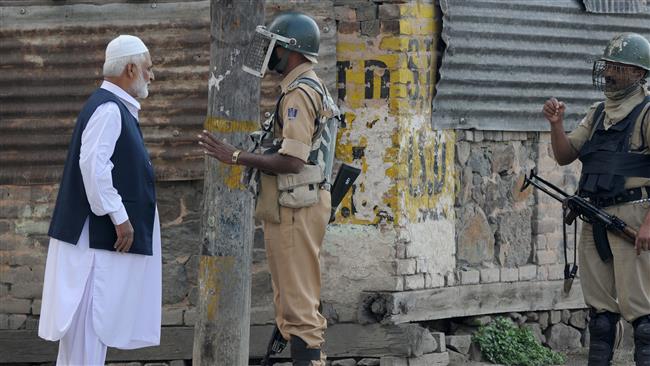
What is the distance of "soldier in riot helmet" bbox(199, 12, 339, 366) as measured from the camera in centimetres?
670

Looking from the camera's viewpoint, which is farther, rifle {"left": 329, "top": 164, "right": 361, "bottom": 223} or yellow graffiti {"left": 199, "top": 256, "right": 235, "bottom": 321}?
rifle {"left": 329, "top": 164, "right": 361, "bottom": 223}

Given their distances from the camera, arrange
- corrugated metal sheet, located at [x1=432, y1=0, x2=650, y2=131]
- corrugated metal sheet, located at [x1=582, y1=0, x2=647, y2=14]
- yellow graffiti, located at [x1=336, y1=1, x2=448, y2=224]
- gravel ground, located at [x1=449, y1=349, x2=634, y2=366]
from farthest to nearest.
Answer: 1. corrugated metal sheet, located at [x1=582, y1=0, x2=647, y2=14]
2. corrugated metal sheet, located at [x1=432, y1=0, x2=650, y2=131]
3. gravel ground, located at [x1=449, y1=349, x2=634, y2=366]
4. yellow graffiti, located at [x1=336, y1=1, x2=448, y2=224]

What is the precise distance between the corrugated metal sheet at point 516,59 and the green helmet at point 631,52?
152 cm

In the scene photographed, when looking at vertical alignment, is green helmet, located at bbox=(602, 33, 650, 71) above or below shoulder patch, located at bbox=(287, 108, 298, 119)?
above

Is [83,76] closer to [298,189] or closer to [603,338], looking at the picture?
[298,189]

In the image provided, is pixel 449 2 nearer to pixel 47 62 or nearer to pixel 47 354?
pixel 47 62

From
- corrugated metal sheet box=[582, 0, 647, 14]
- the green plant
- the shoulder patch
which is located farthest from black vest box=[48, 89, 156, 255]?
corrugated metal sheet box=[582, 0, 647, 14]

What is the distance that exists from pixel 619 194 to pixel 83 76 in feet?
12.8

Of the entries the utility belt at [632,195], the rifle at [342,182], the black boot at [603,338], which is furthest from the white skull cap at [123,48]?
the black boot at [603,338]

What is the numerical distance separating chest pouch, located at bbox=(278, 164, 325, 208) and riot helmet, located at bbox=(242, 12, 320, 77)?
1.80 ft

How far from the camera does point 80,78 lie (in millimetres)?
9438

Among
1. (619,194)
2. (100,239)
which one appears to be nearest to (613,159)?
(619,194)

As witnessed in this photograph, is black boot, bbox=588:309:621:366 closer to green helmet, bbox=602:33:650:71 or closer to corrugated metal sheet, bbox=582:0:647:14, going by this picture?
green helmet, bbox=602:33:650:71

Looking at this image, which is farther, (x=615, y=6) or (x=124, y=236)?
(x=615, y=6)
